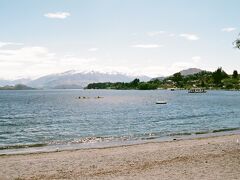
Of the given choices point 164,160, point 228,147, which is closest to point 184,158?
point 164,160

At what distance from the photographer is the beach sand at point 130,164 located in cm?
2189

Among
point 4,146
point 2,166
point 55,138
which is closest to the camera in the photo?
point 2,166

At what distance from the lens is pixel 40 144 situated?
44000 mm

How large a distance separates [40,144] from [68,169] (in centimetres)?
2047

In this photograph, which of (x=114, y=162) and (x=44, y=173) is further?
(x=114, y=162)

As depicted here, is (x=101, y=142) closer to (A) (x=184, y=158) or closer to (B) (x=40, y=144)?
(B) (x=40, y=144)

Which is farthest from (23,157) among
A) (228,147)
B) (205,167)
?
(228,147)

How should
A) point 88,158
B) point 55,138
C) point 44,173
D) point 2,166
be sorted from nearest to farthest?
point 44,173, point 2,166, point 88,158, point 55,138

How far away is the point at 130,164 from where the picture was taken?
85.8ft

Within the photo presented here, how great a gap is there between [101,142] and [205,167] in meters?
23.1

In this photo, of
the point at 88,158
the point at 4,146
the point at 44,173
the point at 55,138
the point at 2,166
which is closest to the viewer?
the point at 44,173

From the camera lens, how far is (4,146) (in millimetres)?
42375

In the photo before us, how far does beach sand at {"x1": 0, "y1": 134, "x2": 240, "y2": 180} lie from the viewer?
2189cm

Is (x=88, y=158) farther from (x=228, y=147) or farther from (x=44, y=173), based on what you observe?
(x=228, y=147)
